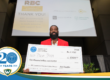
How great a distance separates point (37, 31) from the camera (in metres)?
2.60

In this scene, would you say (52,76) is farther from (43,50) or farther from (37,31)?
(37,31)

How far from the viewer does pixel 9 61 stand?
0.64 metres

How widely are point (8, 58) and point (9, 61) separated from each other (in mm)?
20

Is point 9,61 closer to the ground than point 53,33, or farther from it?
closer to the ground

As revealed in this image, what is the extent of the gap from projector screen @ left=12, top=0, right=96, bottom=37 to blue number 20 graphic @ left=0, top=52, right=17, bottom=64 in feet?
6.43

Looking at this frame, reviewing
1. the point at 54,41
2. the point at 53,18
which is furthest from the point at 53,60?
the point at 53,18

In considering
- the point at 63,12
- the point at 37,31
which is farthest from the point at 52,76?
the point at 63,12

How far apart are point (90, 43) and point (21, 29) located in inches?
96.6

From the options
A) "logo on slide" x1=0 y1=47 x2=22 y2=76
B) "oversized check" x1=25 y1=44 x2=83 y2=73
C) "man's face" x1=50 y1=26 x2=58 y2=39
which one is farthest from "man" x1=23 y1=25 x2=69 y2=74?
"logo on slide" x1=0 y1=47 x2=22 y2=76

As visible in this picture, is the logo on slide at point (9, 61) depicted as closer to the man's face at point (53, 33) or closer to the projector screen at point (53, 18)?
the man's face at point (53, 33)

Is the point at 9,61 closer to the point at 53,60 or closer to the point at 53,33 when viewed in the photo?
the point at 53,60

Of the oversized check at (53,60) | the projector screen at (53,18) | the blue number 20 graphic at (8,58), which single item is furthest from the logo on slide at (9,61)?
the projector screen at (53,18)

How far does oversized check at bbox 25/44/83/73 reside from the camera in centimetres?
87

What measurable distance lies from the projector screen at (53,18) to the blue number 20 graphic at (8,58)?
1.96 meters
